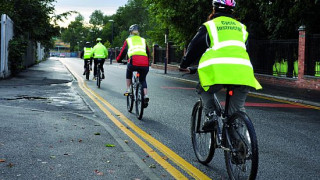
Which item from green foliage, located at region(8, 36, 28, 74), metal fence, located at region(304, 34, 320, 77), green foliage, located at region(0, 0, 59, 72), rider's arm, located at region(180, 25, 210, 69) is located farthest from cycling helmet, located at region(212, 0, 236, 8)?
green foliage, located at region(0, 0, 59, 72)

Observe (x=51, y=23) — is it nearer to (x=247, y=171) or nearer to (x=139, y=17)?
(x=247, y=171)

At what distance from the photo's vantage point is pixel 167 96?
14164 millimetres

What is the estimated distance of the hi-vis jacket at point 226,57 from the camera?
4320 millimetres

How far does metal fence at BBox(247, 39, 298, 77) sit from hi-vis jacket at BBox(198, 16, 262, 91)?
52.9 feet

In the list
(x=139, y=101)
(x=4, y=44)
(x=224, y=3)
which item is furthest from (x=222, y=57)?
(x=4, y=44)

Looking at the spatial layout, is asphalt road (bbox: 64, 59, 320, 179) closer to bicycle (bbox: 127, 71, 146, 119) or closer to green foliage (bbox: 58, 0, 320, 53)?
bicycle (bbox: 127, 71, 146, 119)

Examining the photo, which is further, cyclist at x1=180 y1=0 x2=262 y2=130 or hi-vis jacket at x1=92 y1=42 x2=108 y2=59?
hi-vis jacket at x1=92 y1=42 x2=108 y2=59

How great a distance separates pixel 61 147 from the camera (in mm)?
6156

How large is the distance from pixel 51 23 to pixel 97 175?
25.6m

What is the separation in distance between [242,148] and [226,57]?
35.0 inches

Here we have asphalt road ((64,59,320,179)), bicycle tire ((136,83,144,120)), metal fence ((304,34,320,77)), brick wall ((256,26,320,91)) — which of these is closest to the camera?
asphalt road ((64,59,320,179))

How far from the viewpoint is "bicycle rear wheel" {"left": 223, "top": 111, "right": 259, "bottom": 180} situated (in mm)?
3945

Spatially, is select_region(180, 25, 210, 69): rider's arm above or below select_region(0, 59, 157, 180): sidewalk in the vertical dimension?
above

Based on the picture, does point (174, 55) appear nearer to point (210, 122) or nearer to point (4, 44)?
point (4, 44)
